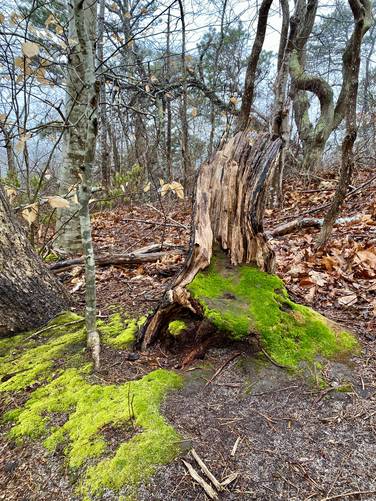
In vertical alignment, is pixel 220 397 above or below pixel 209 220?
below

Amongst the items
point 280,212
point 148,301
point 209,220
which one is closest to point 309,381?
point 209,220

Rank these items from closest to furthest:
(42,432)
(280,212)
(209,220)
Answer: (42,432), (209,220), (280,212)

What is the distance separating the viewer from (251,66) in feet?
12.0

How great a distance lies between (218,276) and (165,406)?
0.97m

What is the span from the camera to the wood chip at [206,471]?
4.01ft

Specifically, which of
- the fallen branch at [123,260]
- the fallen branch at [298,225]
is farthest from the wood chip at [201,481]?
the fallen branch at [298,225]

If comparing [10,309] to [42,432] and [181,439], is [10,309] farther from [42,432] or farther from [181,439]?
[181,439]

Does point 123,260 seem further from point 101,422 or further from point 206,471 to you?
point 206,471

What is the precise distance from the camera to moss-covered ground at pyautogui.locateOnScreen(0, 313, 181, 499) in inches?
52.6

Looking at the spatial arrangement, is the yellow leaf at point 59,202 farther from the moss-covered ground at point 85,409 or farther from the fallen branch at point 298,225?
the fallen branch at point 298,225

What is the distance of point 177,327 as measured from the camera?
6.78ft

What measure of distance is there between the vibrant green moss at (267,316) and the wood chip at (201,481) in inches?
31.1

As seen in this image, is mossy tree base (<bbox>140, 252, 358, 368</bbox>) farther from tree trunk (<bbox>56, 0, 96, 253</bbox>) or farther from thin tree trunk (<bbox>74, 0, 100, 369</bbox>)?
tree trunk (<bbox>56, 0, 96, 253</bbox>)

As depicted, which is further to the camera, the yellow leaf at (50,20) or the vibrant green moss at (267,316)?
the yellow leaf at (50,20)
